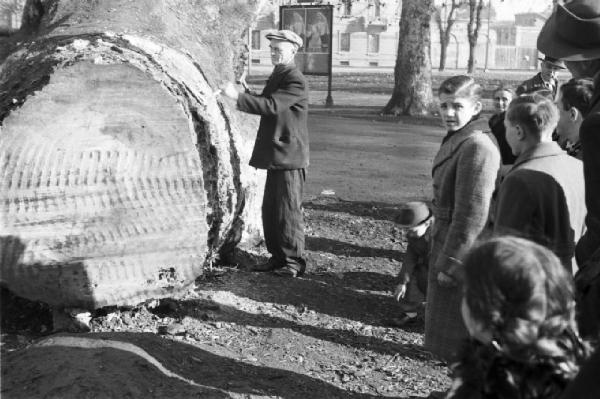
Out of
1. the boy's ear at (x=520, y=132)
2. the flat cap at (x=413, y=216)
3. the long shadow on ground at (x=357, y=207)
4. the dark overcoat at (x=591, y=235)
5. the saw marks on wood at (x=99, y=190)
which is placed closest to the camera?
the dark overcoat at (x=591, y=235)

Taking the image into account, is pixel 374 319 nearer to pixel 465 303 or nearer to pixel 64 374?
pixel 64 374

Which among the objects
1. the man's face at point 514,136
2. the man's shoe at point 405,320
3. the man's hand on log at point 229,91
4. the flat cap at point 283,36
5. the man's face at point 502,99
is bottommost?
the man's shoe at point 405,320

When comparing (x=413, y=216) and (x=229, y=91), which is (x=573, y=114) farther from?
(x=229, y=91)

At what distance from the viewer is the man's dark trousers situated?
5.41 meters

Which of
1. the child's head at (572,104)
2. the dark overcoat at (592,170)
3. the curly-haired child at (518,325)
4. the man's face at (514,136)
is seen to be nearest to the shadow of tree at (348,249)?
the child's head at (572,104)

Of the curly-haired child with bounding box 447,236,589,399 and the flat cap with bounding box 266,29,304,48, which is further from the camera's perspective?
the flat cap with bounding box 266,29,304,48

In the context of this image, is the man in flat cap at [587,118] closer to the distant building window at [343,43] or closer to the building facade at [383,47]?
the building facade at [383,47]

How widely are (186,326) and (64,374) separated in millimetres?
1027

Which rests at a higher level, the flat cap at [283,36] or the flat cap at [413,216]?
the flat cap at [283,36]

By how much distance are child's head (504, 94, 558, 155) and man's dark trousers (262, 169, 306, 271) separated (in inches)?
91.7

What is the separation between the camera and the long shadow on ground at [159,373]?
3.44 metres

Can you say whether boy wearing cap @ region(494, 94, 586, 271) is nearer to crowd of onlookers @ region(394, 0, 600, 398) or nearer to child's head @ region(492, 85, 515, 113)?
crowd of onlookers @ region(394, 0, 600, 398)

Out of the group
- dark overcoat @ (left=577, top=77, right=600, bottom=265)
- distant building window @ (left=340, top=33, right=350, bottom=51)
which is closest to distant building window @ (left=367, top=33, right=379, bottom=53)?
distant building window @ (left=340, top=33, right=350, bottom=51)

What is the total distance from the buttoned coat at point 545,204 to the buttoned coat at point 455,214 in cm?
42
